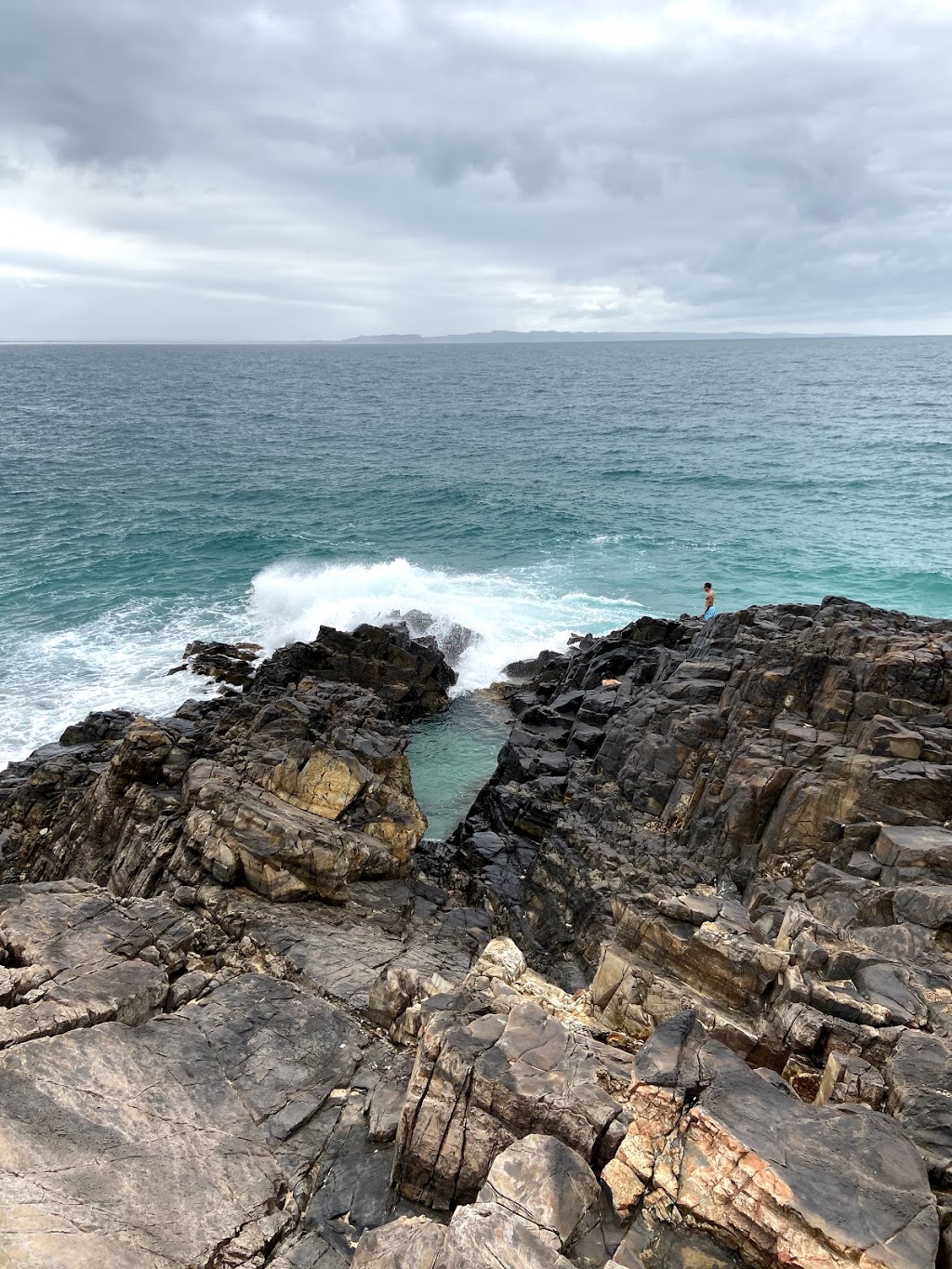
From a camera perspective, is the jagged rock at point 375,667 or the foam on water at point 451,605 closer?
the jagged rock at point 375,667

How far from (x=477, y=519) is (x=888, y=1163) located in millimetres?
56043

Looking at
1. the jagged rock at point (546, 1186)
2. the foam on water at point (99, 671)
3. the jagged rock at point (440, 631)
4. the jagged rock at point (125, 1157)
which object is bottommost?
the foam on water at point (99, 671)

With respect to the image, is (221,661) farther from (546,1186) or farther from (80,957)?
(546,1186)

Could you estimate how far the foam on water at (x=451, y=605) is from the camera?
1537 inches

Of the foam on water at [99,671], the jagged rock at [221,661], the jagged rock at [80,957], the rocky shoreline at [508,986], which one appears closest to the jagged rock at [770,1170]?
the rocky shoreline at [508,986]

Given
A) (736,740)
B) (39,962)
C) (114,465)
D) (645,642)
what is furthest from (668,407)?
(39,962)

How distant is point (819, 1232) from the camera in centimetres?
741

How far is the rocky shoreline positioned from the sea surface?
7.39 metres

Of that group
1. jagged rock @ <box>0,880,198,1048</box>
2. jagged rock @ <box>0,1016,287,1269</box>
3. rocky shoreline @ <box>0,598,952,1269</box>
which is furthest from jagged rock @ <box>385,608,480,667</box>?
jagged rock @ <box>0,1016,287,1269</box>

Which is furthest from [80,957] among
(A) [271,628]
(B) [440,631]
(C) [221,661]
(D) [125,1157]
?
(A) [271,628]

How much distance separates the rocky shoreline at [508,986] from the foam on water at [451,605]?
1499 cm

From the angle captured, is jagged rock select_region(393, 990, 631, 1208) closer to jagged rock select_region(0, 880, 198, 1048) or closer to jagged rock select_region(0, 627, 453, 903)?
jagged rock select_region(0, 880, 198, 1048)

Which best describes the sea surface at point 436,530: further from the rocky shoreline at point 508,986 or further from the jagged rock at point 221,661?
the rocky shoreline at point 508,986

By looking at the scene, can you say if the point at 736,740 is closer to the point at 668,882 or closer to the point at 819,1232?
the point at 668,882
